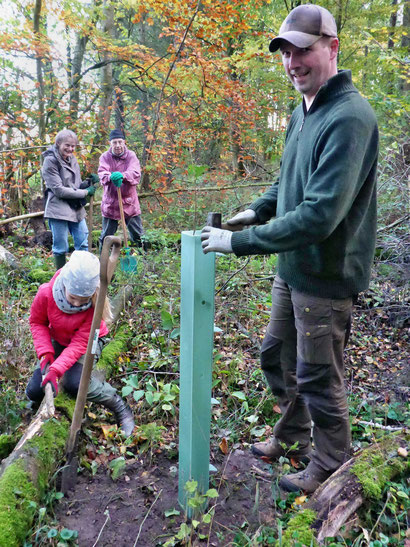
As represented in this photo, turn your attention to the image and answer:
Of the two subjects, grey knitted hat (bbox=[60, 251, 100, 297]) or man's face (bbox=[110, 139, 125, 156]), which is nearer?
grey knitted hat (bbox=[60, 251, 100, 297])

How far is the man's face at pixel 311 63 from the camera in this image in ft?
6.14

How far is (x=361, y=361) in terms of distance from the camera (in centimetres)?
385

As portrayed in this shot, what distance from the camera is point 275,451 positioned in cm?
272

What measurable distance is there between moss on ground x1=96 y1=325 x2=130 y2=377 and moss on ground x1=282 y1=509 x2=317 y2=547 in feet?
6.49

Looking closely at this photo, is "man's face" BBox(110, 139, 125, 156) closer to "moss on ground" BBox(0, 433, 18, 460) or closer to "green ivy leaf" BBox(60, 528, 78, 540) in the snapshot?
"moss on ground" BBox(0, 433, 18, 460)

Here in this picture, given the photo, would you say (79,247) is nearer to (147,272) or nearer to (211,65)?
(147,272)

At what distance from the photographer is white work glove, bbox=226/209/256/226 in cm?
224

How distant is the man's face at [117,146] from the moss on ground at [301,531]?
5.29 m

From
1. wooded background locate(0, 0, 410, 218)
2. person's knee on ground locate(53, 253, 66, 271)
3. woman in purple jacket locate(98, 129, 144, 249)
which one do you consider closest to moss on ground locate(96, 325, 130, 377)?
person's knee on ground locate(53, 253, 66, 271)

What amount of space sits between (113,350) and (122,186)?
309 cm

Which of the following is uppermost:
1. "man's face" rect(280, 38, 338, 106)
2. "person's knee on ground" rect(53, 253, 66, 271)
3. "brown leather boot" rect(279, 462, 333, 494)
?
"man's face" rect(280, 38, 338, 106)

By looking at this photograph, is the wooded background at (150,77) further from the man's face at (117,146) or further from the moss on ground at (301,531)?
the moss on ground at (301,531)

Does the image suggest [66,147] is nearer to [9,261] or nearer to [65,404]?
[9,261]

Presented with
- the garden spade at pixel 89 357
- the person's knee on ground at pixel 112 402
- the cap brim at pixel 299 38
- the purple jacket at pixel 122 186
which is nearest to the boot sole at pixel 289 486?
the person's knee on ground at pixel 112 402
